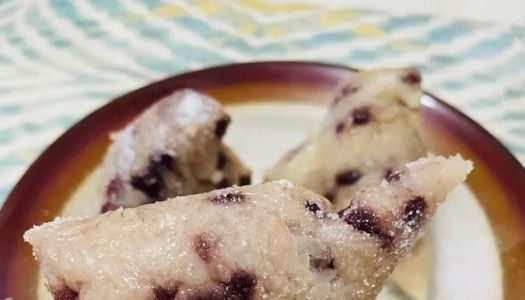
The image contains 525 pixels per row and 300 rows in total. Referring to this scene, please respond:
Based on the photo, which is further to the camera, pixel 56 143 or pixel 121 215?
pixel 56 143

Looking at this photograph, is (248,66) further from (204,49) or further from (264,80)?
(204,49)

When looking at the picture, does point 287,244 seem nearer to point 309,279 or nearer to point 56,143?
point 309,279

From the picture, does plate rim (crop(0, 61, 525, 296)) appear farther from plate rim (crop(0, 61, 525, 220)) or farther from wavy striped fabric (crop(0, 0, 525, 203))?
wavy striped fabric (crop(0, 0, 525, 203))

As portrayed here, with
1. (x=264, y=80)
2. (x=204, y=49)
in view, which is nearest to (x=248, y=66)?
(x=264, y=80)

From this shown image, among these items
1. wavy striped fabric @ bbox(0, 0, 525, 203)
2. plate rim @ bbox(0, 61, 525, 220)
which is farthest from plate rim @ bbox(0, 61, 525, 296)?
wavy striped fabric @ bbox(0, 0, 525, 203)

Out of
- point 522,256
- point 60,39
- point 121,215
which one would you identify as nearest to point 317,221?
point 121,215

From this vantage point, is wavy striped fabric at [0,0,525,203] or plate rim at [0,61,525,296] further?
wavy striped fabric at [0,0,525,203]

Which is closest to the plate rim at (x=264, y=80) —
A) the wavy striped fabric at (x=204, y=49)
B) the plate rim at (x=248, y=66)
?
the plate rim at (x=248, y=66)

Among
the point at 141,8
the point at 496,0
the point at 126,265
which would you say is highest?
the point at 496,0

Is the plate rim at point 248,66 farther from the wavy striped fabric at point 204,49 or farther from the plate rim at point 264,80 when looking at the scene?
the wavy striped fabric at point 204,49
